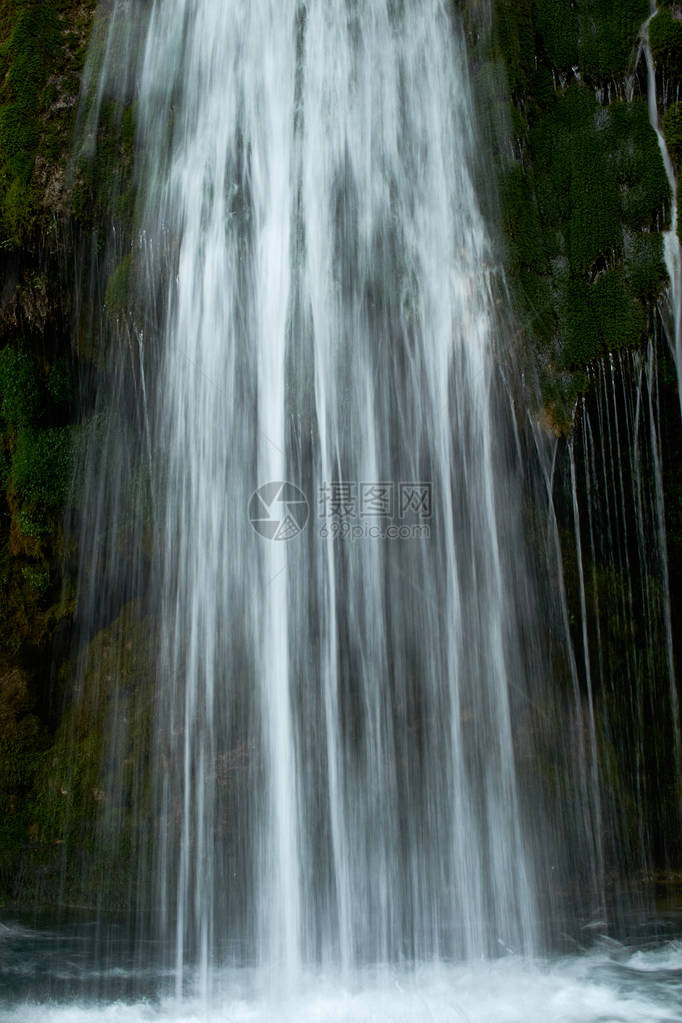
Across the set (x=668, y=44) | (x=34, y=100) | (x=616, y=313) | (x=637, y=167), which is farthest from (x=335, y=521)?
(x=668, y=44)

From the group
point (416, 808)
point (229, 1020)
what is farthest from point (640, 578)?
point (229, 1020)

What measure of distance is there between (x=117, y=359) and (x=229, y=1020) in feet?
15.9

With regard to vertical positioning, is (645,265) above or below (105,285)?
below

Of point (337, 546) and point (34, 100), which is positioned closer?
point (337, 546)

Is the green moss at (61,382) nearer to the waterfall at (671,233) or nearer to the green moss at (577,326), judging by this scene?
the green moss at (577,326)

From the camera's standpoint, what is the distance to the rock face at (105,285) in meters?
6.38

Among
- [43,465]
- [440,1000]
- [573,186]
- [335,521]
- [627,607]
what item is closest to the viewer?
Answer: [440,1000]

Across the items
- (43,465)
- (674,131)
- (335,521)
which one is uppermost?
(674,131)

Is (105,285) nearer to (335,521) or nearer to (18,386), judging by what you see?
(18,386)

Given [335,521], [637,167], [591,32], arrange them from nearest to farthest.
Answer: [335,521]
[637,167]
[591,32]

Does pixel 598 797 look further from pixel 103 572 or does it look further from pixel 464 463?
pixel 103 572

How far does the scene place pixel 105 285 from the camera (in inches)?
263

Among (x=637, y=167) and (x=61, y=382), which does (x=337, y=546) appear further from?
(x=637, y=167)

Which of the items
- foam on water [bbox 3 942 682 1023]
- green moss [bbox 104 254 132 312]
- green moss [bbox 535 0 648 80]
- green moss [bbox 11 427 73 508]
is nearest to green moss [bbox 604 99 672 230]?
green moss [bbox 535 0 648 80]
